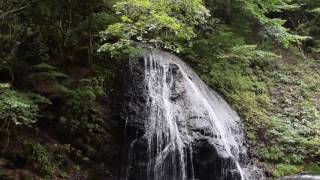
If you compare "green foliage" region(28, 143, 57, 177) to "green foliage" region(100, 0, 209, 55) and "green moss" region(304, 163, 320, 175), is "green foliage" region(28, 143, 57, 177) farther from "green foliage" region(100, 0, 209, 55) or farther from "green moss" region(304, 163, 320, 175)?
"green moss" region(304, 163, 320, 175)

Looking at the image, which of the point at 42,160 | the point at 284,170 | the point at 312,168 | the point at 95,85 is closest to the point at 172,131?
the point at 95,85

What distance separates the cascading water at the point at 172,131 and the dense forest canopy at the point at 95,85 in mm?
466

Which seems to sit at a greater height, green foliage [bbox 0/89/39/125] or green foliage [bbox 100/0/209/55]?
green foliage [bbox 100/0/209/55]

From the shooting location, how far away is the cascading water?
9.69 m

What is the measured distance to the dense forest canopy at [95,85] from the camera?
350 inches

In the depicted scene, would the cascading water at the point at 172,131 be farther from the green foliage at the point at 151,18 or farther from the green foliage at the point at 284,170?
the green foliage at the point at 151,18

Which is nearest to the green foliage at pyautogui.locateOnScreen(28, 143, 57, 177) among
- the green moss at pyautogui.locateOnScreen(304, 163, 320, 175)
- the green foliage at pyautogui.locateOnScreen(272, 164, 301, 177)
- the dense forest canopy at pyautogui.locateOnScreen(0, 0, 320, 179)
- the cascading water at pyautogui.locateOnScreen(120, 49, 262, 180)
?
the dense forest canopy at pyautogui.locateOnScreen(0, 0, 320, 179)

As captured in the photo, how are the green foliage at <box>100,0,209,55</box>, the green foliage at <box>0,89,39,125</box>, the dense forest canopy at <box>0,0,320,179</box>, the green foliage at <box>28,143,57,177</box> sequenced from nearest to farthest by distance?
the green foliage at <box>0,89,39,125</box> → the green foliage at <box>28,143,57,177</box> → the dense forest canopy at <box>0,0,320,179</box> → the green foliage at <box>100,0,209,55</box>

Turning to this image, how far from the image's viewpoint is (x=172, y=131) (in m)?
10.1

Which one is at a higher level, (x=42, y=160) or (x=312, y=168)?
(x=42, y=160)

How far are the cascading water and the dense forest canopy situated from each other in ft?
1.53

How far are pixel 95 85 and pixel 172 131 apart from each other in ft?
6.71

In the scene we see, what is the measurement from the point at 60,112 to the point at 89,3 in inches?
110

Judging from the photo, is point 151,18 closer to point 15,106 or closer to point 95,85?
point 95,85
